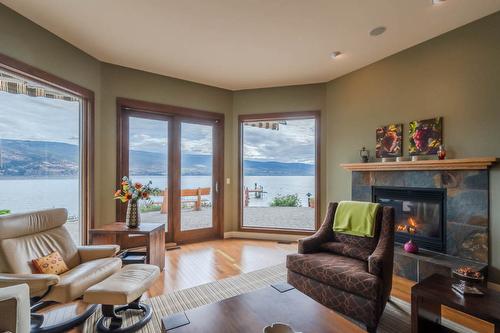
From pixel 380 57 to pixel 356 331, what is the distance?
3711mm

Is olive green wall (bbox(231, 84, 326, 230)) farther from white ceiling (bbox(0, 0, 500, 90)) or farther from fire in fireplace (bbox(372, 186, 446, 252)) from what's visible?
fire in fireplace (bbox(372, 186, 446, 252))

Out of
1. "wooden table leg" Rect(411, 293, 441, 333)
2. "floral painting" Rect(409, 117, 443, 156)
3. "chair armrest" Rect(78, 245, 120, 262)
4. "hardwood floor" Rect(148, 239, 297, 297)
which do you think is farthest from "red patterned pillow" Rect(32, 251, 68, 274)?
"floral painting" Rect(409, 117, 443, 156)

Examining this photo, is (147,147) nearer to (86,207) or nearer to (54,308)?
(86,207)

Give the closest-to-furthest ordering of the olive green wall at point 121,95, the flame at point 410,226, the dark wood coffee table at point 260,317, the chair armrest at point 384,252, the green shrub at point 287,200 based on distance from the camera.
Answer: the dark wood coffee table at point 260,317 < the chair armrest at point 384,252 < the flame at point 410,226 < the olive green wall at point 121,95 < the green shrub at point 287,200

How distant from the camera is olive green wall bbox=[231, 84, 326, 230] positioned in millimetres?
4727

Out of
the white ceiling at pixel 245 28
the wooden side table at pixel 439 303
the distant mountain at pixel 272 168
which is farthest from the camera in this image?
the distant mountain at pixel 272 168

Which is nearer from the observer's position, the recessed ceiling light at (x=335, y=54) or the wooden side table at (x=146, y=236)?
the wooden side table at (x=146, y=236)

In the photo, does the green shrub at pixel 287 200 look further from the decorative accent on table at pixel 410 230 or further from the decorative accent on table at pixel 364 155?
the decorative accent on table at pixel 410 230

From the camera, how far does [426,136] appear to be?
3.27 metres

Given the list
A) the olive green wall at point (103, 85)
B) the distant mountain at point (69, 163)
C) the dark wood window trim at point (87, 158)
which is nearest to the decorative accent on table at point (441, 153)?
the distant mountain at point (69, 163)

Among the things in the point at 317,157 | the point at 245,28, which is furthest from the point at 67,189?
the point at 317,157

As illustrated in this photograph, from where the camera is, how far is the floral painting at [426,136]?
3162 mm

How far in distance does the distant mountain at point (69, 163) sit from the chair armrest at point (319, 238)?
1.84 meters

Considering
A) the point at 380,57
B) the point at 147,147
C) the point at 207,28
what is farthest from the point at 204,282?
the point at 380,57
